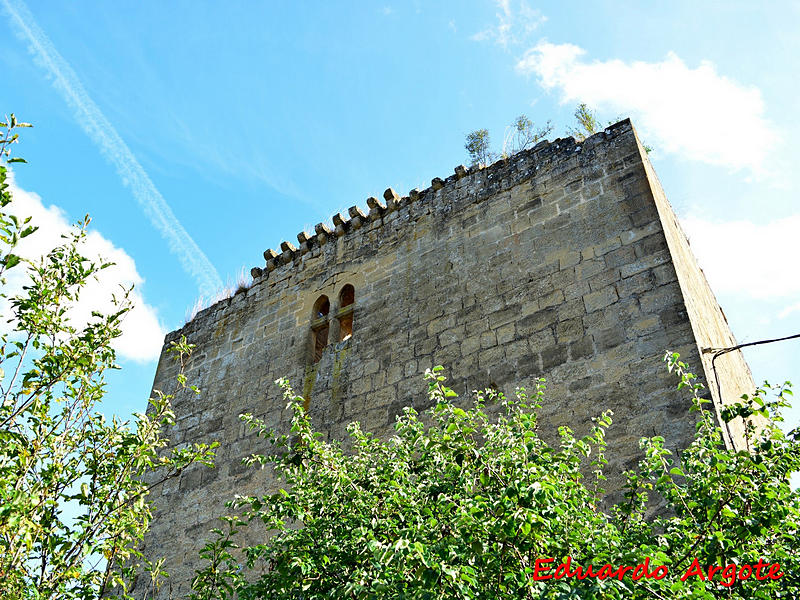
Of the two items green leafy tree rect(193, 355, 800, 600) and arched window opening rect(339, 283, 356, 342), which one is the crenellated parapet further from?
green leafy tree rect(193, 355, 800, 600)

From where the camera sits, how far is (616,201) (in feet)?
20.8

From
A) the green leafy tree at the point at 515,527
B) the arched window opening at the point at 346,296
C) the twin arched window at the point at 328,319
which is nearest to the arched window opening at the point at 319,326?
the twin arched window at the point at 328,319

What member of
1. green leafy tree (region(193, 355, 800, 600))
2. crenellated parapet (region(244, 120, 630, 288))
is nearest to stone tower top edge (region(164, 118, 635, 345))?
crenellated parapet (region(244, 120, 630, 288))

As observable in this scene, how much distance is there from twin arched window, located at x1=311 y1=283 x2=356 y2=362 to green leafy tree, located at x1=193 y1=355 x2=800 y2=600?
3740mm

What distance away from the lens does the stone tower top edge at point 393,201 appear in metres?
6.98

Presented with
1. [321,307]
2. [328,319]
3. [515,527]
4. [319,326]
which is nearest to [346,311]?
[328,319]

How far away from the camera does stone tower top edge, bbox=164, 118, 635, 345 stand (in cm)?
698

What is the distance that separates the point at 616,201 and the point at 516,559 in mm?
3919

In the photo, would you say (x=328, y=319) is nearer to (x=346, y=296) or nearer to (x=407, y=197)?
(x=346, y=296)

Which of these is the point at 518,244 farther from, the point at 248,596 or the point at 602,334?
the point at 248,596

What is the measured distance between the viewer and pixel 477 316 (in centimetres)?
659

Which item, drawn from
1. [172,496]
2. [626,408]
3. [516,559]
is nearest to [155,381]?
[172,496]

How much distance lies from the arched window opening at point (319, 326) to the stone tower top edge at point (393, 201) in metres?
0.91

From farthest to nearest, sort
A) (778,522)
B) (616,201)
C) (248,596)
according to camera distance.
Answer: (616,201), (248,596), (778,522)
